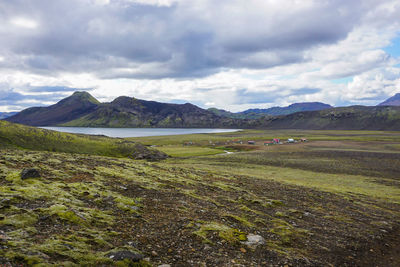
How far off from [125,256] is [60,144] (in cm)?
7755

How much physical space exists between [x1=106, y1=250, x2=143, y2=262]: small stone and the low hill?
66711 mm

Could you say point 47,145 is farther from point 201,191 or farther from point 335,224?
point 335,224

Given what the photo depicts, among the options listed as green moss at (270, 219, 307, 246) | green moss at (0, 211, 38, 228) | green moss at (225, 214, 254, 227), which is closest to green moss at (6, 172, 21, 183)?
green moss at (0, 211, 38, 228)

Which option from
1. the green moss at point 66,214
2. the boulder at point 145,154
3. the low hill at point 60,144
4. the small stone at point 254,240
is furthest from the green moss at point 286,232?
the boulder at point 145,154

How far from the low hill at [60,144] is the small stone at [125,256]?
66711 millimetres

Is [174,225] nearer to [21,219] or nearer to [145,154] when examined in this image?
[21,219]

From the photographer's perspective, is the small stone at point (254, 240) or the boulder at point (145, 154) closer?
the small stone at point (254, 240)

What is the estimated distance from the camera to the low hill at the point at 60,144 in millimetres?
67125

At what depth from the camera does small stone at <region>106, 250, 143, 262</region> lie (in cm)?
1120

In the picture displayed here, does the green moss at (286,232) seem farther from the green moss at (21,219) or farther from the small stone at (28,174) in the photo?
the small stone at (28,174)

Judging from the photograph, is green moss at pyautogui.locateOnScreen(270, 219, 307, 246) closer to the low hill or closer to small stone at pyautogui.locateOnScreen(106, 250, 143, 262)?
small stone at pyautogui.locateOnScreen(106, 250, 143, 262)

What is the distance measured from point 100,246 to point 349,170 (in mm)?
69251

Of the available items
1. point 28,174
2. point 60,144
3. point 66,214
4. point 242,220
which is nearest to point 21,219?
point 66,214

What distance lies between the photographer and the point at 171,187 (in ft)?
96.5
